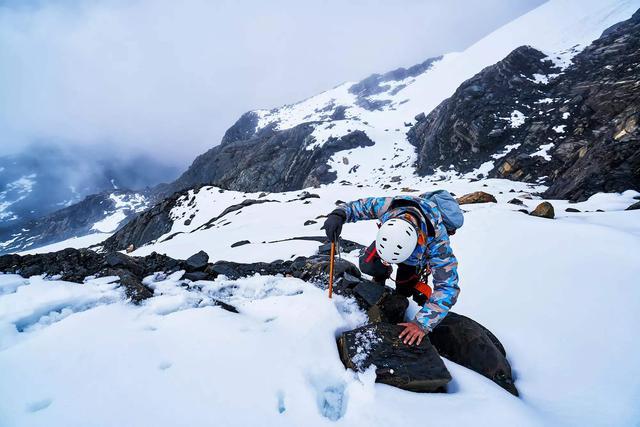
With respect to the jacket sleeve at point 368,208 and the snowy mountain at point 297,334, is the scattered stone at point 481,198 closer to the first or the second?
the snowy mountain at point 297,334

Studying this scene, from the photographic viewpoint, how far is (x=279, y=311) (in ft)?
13.4

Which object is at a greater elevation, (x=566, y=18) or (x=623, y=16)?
(x=566, y=18)

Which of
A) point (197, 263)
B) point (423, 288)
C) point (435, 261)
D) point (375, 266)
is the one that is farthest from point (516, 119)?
point (197, 263)

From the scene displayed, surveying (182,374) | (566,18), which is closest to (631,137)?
(182,374)

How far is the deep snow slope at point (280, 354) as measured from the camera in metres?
2.38

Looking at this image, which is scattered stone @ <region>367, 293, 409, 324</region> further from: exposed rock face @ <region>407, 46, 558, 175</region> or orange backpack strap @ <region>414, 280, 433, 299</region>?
exposed rock face @ <region>407, 46, 558, 175</region>

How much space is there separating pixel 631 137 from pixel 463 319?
18423mm

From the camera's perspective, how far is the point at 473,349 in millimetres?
3945

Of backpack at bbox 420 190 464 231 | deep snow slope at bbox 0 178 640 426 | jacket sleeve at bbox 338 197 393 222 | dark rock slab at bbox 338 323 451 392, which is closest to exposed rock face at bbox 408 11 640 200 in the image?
deep snow slope at bbox 0 178 640 426

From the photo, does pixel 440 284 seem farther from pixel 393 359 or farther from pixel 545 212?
pixel 545 212

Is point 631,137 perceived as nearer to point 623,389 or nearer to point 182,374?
point 623,389

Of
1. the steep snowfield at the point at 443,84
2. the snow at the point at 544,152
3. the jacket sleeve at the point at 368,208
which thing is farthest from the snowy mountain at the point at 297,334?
the steep snowfield at the point at 443,84

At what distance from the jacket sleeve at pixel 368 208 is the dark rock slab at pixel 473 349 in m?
1.97

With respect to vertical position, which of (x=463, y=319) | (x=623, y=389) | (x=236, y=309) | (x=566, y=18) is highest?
(x=566, y=18)
